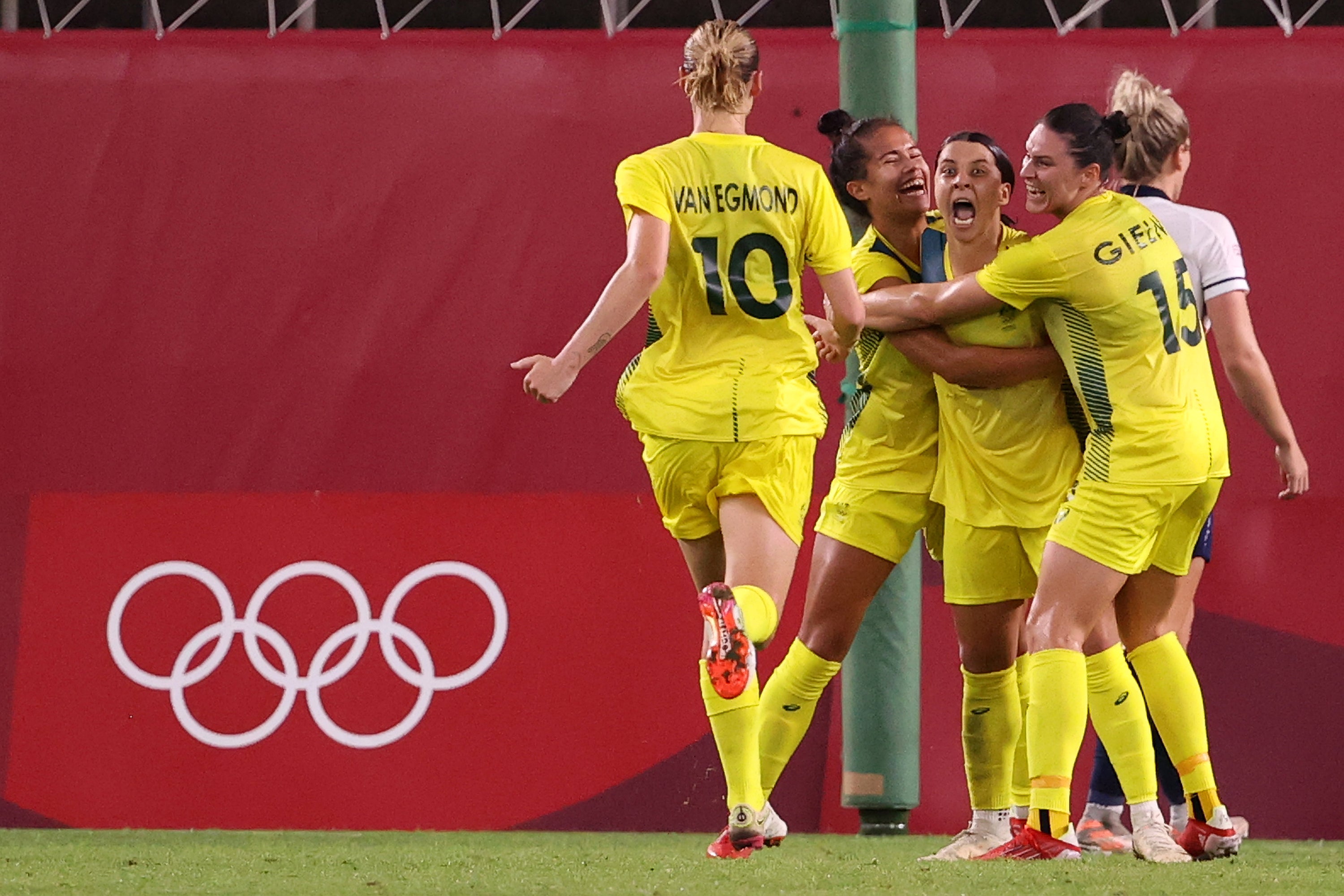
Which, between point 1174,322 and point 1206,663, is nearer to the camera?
point 1174,322

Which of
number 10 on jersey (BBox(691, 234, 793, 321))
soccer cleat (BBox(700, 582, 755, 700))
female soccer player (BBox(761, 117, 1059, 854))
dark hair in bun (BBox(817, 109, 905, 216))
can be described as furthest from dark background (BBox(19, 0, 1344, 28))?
soccer cleat (BBox(700, 582, 755, 700))

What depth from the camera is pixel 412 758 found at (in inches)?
234

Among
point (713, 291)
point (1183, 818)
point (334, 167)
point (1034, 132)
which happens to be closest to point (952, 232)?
point (1034, 132)

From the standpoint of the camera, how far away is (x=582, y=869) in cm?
437

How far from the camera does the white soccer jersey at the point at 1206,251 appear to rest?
4473 mm

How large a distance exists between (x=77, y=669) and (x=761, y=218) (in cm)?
297

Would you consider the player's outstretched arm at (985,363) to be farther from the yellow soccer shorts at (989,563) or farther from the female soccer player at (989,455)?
the yellow soccer shorts at (989,563)

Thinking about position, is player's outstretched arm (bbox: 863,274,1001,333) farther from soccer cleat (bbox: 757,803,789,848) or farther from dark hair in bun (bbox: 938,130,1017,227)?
soccer cleat (bbox: 757,803,789,848)

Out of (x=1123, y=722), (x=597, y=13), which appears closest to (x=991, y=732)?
(x=1123, y=722)

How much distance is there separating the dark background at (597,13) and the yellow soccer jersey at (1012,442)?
215 centimetres

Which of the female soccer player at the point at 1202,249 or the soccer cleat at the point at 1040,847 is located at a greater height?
the female soccer player at the point at 1202,249

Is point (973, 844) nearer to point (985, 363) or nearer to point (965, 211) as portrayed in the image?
point (985, 363)

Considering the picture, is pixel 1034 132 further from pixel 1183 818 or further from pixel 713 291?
pixel 1183 818

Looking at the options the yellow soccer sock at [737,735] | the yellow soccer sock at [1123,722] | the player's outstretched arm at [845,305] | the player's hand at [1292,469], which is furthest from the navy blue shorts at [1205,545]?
the yellow soccer sock at [737,735]
